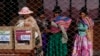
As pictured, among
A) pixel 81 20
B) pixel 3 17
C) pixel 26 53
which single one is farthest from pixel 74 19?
pixel 26 53

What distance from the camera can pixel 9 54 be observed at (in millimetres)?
8555

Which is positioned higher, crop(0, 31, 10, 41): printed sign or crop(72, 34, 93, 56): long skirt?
crop(0, 31, 10, 41): printed sign

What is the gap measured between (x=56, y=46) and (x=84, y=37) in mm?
514

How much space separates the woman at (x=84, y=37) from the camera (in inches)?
388

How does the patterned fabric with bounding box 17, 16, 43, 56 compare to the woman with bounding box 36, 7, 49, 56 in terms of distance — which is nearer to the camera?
the patterned fabric with bounding box 17, 16, 43, 56

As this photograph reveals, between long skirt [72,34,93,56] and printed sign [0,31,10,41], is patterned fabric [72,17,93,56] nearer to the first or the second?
long skirt [72,34,93,56]

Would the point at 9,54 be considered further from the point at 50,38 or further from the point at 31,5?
the point at 31,5

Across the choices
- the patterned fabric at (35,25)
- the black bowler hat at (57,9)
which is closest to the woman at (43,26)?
the black bowler hat at (57,9)

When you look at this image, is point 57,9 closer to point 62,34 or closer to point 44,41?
point 62,34

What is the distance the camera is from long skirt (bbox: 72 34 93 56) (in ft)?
32.7

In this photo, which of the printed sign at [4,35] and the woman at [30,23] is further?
the woman at [30,23]

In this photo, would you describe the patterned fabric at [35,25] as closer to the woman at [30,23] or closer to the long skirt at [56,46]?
the woman at [30,23]

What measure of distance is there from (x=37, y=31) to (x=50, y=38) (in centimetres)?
94

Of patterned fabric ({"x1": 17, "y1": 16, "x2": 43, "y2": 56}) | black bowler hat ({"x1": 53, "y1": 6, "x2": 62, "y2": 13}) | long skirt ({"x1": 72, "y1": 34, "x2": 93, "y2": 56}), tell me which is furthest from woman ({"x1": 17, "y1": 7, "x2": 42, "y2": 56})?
long skirt ({"x1": 72, "y1": 34, "x2": 93, "y2": 56})
